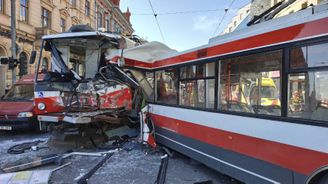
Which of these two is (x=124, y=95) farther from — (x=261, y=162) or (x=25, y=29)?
(x=25, y=29)

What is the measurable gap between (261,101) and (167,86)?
386 centimetres

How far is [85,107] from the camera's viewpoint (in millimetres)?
9445

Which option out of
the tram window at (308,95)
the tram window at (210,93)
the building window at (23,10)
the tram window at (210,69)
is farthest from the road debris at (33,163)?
the building window at (23,10)

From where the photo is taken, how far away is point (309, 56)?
4.11 metres

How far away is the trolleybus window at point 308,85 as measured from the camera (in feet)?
13.0

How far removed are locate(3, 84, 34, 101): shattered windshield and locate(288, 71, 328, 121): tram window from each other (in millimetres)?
10524

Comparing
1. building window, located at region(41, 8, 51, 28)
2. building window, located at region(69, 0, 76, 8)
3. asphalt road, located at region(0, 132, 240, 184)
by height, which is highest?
building window, located at region(69, 0, 76, 8)

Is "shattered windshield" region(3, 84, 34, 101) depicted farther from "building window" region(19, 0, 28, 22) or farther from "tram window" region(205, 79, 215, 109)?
"building window" region(19, 0, 28, 22)


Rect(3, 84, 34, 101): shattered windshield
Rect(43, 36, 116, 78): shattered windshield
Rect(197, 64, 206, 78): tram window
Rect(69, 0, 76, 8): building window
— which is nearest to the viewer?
Rect(197, 64, 206, 78): tram window

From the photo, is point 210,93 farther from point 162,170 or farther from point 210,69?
point 162,170

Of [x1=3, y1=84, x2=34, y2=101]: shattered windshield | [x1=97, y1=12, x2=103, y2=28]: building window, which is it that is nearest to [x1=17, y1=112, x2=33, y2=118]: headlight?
[x1=3, y1=84, x2=34, y2=101]: shattered windshield

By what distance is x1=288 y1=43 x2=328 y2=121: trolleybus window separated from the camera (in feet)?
13.0

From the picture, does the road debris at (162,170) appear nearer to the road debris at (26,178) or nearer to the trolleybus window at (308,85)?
the road debris at (26,178)

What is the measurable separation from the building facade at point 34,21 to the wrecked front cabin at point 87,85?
15.0 feet
